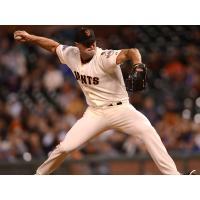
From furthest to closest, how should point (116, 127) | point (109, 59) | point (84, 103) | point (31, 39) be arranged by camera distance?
point (84, 103) < point (31, 39) < point (116, 127) < point (109, 59)

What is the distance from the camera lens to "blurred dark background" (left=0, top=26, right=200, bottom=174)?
10.0 metres

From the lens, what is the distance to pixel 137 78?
5875mm

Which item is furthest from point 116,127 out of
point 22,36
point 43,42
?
point 22,36

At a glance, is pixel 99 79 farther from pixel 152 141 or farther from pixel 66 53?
pixel 152 141

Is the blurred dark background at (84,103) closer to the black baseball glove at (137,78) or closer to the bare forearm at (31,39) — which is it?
the bare forearm at (31,39)

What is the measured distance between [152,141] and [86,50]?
1010 millimetres

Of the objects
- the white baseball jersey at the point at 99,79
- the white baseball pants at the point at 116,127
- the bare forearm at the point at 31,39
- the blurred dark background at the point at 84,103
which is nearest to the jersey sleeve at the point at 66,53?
the white baseball jersey at the point at 99,79

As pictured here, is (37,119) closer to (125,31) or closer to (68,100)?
(68,100)

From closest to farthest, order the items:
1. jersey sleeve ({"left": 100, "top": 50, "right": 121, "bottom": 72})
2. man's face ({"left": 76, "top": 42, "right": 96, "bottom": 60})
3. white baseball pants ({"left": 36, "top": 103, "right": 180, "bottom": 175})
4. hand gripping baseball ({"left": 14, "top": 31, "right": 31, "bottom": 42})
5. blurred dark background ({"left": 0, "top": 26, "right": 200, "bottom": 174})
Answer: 1. jersey sleeve ({"left": 100, "top": 50, "right": 121, "bottom": 72})
2. white baseball pants ({"left": 36, "top": 103, "right": 180, "bottom": 175})
3. man's face ({"left": 76, "top": 42, "right": 96, "bottom": 60})
4. hand gripping baseball ({"left": 14, "top": 31, "right": 31, "bottom": 42})
5. blurred dark background ({"left": 0, "top": 26, "right": 200, "bottom": 174})

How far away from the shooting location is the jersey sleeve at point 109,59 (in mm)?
6090

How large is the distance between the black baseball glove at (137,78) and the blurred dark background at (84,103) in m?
3.94

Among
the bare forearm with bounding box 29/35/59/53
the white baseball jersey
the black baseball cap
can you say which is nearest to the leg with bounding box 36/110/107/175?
the white baseball jersey

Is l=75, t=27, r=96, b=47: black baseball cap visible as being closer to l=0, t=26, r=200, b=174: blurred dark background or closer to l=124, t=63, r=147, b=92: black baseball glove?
l=124, t=63, r=147, b=92: black baseball glove

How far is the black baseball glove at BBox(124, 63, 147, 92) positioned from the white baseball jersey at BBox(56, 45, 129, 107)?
0.33 metres
